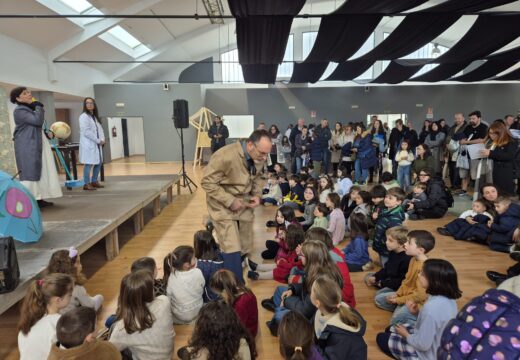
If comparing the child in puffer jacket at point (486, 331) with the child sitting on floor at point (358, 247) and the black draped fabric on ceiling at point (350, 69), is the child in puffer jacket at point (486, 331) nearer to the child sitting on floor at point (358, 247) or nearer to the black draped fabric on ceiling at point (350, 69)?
the child sitting on floor at point (358, 247)

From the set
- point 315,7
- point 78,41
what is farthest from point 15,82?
point 315,7

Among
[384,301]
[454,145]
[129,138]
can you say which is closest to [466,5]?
[384,301]

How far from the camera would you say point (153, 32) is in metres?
10.2

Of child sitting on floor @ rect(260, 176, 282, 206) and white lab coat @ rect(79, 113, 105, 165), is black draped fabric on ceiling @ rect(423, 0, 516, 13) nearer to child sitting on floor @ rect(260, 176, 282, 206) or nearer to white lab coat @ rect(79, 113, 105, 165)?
child sitting on floor @ rect(260, 176, 282, 206)

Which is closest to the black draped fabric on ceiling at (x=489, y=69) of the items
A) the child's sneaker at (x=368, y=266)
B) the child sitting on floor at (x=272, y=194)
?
the child sitting on floor at (x=272, y=194)

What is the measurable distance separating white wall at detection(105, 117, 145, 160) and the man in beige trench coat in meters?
12.0

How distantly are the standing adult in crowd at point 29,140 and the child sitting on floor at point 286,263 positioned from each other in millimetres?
2632

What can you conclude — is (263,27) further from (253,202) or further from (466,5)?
(253,202)

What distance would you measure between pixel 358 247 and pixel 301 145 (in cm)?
548

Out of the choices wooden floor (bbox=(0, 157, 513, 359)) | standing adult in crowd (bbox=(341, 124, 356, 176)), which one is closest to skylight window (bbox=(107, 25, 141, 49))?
wooden floor (bbox=(0, 157, 513, 359))

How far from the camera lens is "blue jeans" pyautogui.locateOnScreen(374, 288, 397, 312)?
2.60m

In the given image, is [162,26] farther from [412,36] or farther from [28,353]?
[28,353]

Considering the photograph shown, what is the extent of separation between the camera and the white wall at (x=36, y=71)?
6.90 metres

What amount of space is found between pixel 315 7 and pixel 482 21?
8.36 meters
